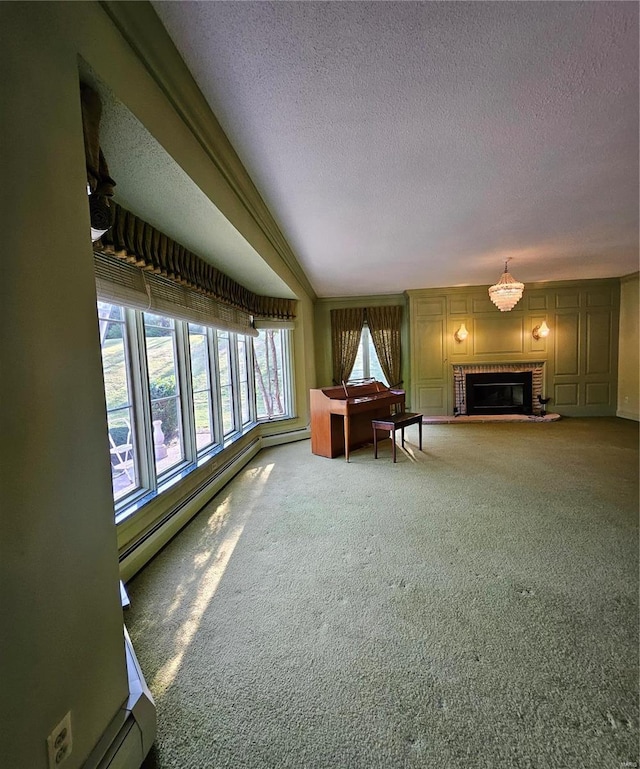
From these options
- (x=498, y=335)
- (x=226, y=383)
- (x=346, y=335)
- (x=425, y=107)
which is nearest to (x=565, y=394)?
(x=498, y=335)

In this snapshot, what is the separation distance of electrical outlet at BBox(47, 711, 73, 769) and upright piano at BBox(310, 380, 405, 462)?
10.8 feet

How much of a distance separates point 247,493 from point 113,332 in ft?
6.05

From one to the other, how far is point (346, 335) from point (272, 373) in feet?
7.06

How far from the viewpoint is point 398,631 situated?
152cm

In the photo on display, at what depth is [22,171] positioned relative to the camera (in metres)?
0.79

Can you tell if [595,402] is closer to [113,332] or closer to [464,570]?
[464,570]

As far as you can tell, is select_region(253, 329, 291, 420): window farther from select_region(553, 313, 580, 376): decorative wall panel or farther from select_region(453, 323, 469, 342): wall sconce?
select_region(553, 313, 580, 376): decorative wall panel

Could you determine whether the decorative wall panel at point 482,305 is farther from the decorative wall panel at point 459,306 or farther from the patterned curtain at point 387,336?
the patterned curtain at point 387,336

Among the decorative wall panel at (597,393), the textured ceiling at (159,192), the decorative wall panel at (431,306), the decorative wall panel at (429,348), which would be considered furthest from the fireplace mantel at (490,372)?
the textured ceiling at (159,192)

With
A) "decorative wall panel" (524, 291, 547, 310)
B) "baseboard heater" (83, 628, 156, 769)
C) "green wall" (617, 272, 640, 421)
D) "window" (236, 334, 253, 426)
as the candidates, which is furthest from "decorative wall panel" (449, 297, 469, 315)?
"baseboard heater" (83, 628, 156, 769)

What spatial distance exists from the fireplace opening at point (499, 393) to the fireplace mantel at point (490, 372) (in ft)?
0.20

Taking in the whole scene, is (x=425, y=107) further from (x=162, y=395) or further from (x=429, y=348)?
(x=429, y=348)

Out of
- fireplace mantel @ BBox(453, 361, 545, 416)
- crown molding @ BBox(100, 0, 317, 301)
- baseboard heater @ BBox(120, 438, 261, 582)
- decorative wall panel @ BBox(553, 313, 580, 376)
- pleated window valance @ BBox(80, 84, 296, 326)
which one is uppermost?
crown molding @ BBox(100, 0, 317, 301)

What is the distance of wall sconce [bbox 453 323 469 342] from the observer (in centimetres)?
640
